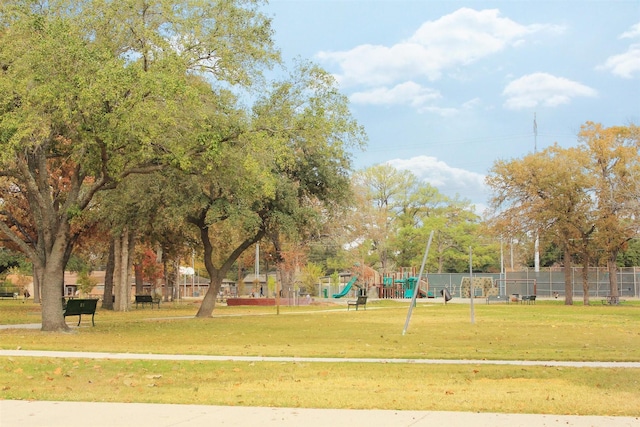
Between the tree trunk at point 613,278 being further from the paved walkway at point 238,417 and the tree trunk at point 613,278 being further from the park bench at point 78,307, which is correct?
the paved walkway at point 238,417

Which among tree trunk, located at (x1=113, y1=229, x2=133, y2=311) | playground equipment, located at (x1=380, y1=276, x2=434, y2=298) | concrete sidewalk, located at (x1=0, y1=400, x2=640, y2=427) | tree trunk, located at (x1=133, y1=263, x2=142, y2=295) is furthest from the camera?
playground equipment, located at (x1=380, y1=276, x2=434, y2=298)

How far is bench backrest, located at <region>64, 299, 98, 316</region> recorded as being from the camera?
23891 millimetres

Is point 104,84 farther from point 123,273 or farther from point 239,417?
point 123,273

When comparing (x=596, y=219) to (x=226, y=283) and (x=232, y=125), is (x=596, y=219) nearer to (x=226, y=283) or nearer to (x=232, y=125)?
(x=232, y=125)

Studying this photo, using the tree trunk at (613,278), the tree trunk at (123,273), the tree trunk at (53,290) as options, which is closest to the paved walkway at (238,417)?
the tree trunk at (53,290)

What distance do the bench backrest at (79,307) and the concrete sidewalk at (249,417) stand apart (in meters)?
15.6

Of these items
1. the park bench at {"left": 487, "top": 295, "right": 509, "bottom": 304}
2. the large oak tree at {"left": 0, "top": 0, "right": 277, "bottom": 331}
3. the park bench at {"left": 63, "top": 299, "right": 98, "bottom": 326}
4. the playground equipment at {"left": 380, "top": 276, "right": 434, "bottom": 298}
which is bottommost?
the park bench at {"left": 487, "top": 295, "right": 509, "bottom": 304}

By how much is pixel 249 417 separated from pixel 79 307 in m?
17.8

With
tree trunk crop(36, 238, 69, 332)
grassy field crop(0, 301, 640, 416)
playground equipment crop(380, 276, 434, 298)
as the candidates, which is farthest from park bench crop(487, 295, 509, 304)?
tree trunk crop(36, 238, 69, 332)

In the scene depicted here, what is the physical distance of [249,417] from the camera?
8.23 metres

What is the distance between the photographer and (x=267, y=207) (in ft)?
105

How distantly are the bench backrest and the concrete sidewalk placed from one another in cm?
1561

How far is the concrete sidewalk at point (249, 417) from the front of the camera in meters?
7.87

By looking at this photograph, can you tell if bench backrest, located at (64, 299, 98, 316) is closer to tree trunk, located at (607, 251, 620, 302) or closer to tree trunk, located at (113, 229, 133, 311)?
tree trunk, located at (113, 229, 133, 311)
